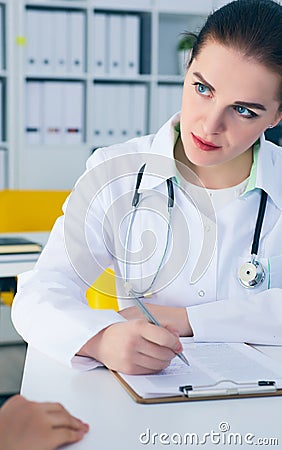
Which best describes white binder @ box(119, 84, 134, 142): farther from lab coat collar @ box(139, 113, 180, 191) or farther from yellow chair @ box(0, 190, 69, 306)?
lab coat collar @ box(139, 113, 180, 191)

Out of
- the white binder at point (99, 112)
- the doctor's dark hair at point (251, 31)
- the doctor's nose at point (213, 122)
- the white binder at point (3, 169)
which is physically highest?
the doctor's dark hair at point (251, 31)

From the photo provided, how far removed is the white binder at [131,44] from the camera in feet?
13.4

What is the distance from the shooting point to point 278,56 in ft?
4.36

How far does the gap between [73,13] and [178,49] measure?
747 mm

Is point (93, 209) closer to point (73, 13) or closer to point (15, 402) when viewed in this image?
point (15, 402)

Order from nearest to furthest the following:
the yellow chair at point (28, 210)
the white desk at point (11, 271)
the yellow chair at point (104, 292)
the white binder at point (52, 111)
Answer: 1. the yellow chair at point (104, 292)
2. the white desk at point (11, 271)
3. the yellow chair at point (28, 210)
4. the white binder at point (52, 111)

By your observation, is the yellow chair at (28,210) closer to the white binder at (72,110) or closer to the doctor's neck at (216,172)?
the doctor's neck at (216,172)

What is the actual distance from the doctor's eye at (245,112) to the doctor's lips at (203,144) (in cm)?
8

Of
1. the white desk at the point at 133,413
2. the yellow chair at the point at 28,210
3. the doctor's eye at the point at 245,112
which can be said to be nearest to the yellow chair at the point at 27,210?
the yellow chair at the point at 28,210

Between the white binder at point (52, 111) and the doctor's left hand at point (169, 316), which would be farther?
the white binder at point (52, 111)

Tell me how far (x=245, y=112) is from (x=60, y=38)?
2.83 metres

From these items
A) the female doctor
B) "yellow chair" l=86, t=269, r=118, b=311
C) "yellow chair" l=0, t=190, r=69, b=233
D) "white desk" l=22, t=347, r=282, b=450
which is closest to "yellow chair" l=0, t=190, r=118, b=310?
"yellow chair" l=0, t=190, r=69, b=233

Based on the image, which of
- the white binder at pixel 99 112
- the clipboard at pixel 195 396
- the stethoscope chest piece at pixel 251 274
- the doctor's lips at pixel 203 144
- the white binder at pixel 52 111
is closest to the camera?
the clipboard at pixel 195 396

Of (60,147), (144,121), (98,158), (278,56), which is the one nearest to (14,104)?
(60,147)
